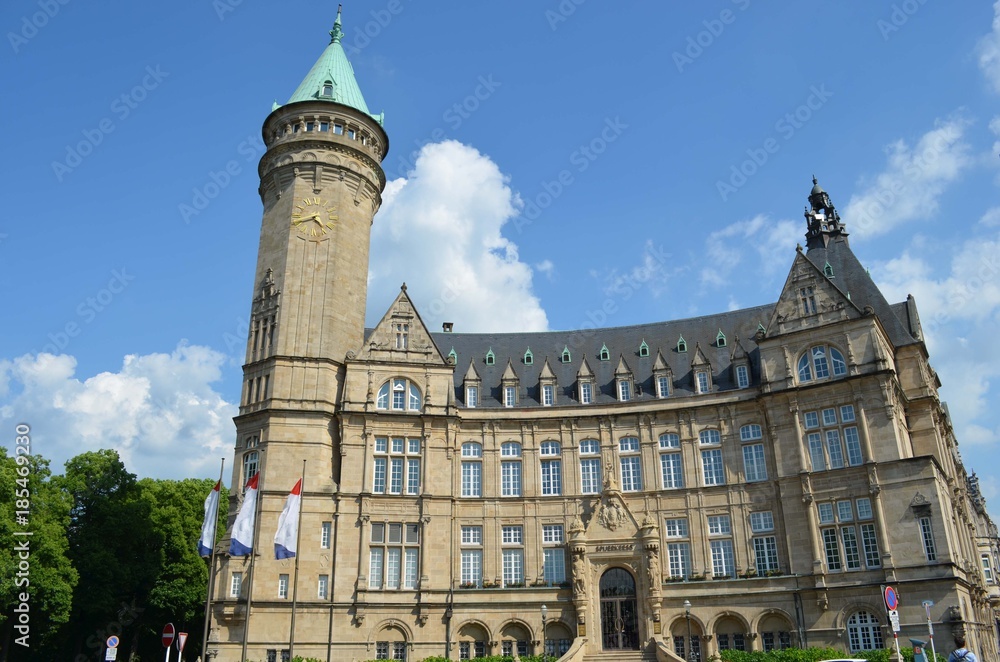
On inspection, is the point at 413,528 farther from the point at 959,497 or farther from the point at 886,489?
the point at 959,497

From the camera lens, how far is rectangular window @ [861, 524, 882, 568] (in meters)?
44.7

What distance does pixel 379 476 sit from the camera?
51.1 m

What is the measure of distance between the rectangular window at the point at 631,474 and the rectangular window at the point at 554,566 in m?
5.99

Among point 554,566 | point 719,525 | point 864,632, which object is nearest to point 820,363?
point 719,525

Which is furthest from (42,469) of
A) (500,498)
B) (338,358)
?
(500,498)

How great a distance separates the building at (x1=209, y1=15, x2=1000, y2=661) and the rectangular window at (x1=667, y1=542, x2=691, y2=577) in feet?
0.69

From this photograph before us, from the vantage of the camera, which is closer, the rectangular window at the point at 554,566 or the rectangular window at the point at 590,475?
the rectangular window at the point at 554,566

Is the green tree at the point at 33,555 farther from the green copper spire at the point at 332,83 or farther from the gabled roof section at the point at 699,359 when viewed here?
the gabled roof section at the point at 699,359

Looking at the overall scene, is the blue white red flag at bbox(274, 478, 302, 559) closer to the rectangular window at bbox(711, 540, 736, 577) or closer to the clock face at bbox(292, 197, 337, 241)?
the clock face at bbox(292, 197, 337, 241)

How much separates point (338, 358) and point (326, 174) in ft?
44.5

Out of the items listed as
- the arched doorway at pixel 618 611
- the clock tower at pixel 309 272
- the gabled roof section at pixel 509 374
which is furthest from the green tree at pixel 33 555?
the arched doorway at pixel 618 611

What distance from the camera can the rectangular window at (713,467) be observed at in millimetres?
51234

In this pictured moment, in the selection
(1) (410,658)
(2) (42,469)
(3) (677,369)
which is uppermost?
(3) (677,369)

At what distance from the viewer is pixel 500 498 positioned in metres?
52.6
